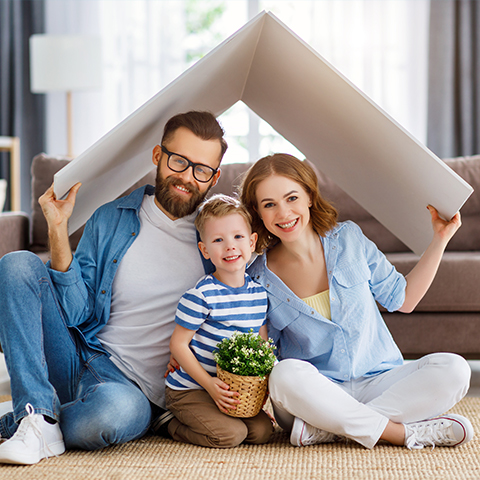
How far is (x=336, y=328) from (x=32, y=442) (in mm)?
692

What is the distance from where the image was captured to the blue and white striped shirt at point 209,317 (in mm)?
1193

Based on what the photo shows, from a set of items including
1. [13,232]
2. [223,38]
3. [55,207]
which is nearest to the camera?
[55,207]

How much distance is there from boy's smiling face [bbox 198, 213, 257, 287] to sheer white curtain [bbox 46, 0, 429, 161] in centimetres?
258

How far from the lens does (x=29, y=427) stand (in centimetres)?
106

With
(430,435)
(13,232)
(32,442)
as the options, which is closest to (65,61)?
(13,232)

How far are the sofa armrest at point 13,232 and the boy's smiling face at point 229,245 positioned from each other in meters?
1.07

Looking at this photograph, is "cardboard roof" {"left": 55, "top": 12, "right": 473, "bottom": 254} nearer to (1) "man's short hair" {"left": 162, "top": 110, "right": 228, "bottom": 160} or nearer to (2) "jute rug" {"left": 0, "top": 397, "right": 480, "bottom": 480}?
(1) "man's short hair" {"left": 162, "top": 110, "right": 228, "bottom": 160}

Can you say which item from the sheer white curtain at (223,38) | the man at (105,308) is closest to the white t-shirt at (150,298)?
the man at (105,308)

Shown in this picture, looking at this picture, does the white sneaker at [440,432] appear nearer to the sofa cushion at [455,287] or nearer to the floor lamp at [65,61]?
the sofa cushion at [455,287]

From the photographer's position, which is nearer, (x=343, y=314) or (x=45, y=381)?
(x=45, y=381)

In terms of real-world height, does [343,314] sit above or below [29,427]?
above

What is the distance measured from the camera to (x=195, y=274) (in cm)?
133

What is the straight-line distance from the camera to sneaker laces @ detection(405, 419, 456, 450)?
1141mm

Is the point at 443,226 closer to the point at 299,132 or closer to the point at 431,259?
the point at 431,259
